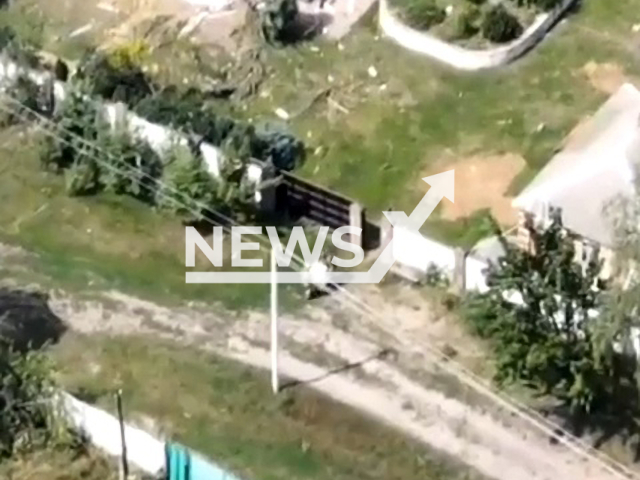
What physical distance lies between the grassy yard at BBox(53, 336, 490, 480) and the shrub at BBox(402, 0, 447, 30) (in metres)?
8.22

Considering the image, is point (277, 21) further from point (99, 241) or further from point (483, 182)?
point (99, 241)

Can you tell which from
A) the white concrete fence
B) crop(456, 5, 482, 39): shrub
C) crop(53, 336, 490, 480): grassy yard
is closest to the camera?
crop(53, 336, 490, 480): grassy yard

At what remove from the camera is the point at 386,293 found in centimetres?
2569

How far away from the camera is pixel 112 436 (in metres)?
22.6

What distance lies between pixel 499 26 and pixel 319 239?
5350mm

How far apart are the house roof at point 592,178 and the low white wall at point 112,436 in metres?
6.32

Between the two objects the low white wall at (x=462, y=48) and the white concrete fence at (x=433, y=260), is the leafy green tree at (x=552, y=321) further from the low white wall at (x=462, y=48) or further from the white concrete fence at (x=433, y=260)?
the low white wall at (x=462, y=48)

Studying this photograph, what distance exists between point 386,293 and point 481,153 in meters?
3.43

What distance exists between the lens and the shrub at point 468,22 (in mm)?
29750

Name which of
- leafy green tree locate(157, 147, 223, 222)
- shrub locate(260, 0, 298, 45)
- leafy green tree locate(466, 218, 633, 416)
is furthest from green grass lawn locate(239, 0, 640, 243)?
leafy green tree locate(466, 218, 633, 416)

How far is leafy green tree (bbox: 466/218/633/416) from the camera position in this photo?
2228 cm

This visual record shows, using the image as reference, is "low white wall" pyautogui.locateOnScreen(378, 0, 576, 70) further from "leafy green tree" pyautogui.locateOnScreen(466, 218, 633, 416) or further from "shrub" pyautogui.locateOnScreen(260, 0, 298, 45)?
"leafy green tree" pyautogui.locateOnScreen(466, 218, 633, 416)

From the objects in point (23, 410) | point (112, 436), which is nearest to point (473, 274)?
point (112, 436)

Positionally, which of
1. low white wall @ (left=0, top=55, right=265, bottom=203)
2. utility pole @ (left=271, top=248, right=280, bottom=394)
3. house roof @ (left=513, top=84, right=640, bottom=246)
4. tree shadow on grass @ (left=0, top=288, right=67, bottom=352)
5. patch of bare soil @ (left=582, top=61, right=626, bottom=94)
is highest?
house roof @ (left=513, top=84, right=640, bottom=246)
